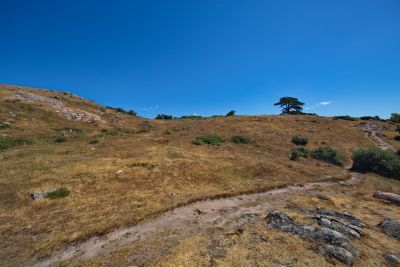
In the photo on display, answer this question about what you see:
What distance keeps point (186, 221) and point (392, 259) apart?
7.70 m

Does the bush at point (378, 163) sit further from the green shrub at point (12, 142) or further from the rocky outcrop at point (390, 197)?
the green shrub at point (12, 142)

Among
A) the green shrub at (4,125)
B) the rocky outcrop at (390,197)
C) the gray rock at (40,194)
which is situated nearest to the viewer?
the gray rock at (40,194)

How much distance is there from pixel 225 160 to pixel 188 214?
1027 cm

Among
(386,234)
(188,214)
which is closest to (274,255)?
(188,214)

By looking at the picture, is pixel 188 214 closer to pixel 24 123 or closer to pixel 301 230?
pixel 301 230

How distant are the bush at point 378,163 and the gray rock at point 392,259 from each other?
19.3 m

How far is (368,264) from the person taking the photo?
7344mm

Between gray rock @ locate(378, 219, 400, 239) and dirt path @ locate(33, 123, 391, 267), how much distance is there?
14.6 feet

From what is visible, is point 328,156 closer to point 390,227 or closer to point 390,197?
point 390,197

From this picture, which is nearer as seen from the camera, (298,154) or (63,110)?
(298,154)

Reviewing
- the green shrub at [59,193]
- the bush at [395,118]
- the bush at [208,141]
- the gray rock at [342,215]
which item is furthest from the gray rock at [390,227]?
the bush at [395,118]

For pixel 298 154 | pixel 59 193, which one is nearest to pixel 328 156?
pixel 298 154

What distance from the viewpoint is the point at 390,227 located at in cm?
984

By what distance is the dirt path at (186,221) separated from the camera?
8.14 metres
